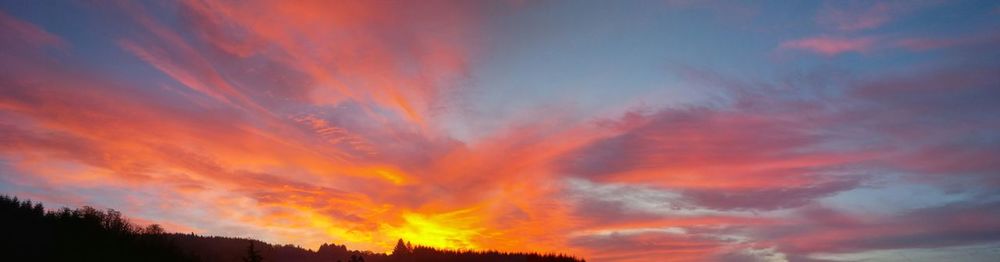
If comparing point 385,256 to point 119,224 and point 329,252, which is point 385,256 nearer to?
point 329,252

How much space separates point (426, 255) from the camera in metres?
40.5

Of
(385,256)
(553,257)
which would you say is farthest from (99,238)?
(553,257)

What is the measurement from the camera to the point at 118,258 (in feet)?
73.4

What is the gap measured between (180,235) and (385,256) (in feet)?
55.2

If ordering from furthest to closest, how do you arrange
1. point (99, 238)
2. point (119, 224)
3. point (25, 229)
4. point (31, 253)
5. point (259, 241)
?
point (259, 241) < point (119, 224) < point (99, 238) < point (25, 229) < point (31, 253)

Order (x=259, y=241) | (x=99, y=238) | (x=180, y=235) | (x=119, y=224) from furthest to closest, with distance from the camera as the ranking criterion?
(x=259, y=241), (x=180, y=235), (x=119, y=224), (x=99, y=238)

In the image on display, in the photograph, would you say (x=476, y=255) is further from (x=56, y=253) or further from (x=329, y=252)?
(x=56, y=253)

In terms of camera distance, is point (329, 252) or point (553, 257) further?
point (329, 252)

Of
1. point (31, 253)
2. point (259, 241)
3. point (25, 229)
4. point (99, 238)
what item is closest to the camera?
point (31, 253)

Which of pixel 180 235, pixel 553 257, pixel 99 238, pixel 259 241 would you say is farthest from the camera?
pixel 259 241

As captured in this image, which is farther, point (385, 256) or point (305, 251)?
point (305, 251)

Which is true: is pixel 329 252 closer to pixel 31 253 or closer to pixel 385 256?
pixel 385 256

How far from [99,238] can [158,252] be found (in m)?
2.33

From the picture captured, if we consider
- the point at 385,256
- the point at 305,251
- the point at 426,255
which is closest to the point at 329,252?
the point at 305,251
